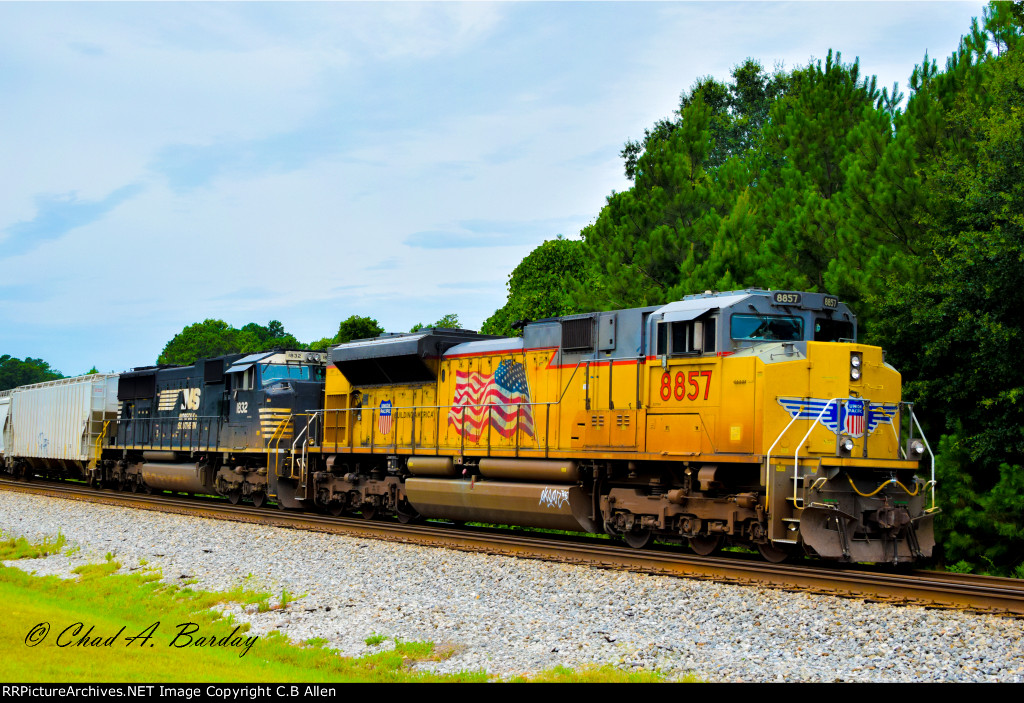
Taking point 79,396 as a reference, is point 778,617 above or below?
below

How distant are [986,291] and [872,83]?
963 centimetres

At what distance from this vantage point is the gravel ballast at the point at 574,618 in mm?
6984

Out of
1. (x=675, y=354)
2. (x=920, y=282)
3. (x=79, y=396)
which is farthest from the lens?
(x=79, y=396)

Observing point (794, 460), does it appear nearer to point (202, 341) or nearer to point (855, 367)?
point (855, 367)

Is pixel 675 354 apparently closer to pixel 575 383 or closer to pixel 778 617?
pixel 575 383

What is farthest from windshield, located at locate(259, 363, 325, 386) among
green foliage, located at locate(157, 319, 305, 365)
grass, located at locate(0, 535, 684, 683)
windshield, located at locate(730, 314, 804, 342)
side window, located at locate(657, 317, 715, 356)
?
green foliage, located at locate(157, 319, 305, 365)

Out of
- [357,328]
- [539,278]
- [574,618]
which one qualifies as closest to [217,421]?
[574,618]

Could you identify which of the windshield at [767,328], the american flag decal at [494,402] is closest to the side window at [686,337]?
the windshield at [767,328]

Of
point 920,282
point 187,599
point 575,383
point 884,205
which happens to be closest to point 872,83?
→ point 884,205

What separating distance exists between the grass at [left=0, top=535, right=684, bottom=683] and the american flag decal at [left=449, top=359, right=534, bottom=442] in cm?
551

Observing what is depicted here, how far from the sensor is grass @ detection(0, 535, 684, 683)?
6.74 metres

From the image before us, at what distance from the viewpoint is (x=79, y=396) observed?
28.8m

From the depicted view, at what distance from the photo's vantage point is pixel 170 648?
26.3 feet

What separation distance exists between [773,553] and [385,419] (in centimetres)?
847
